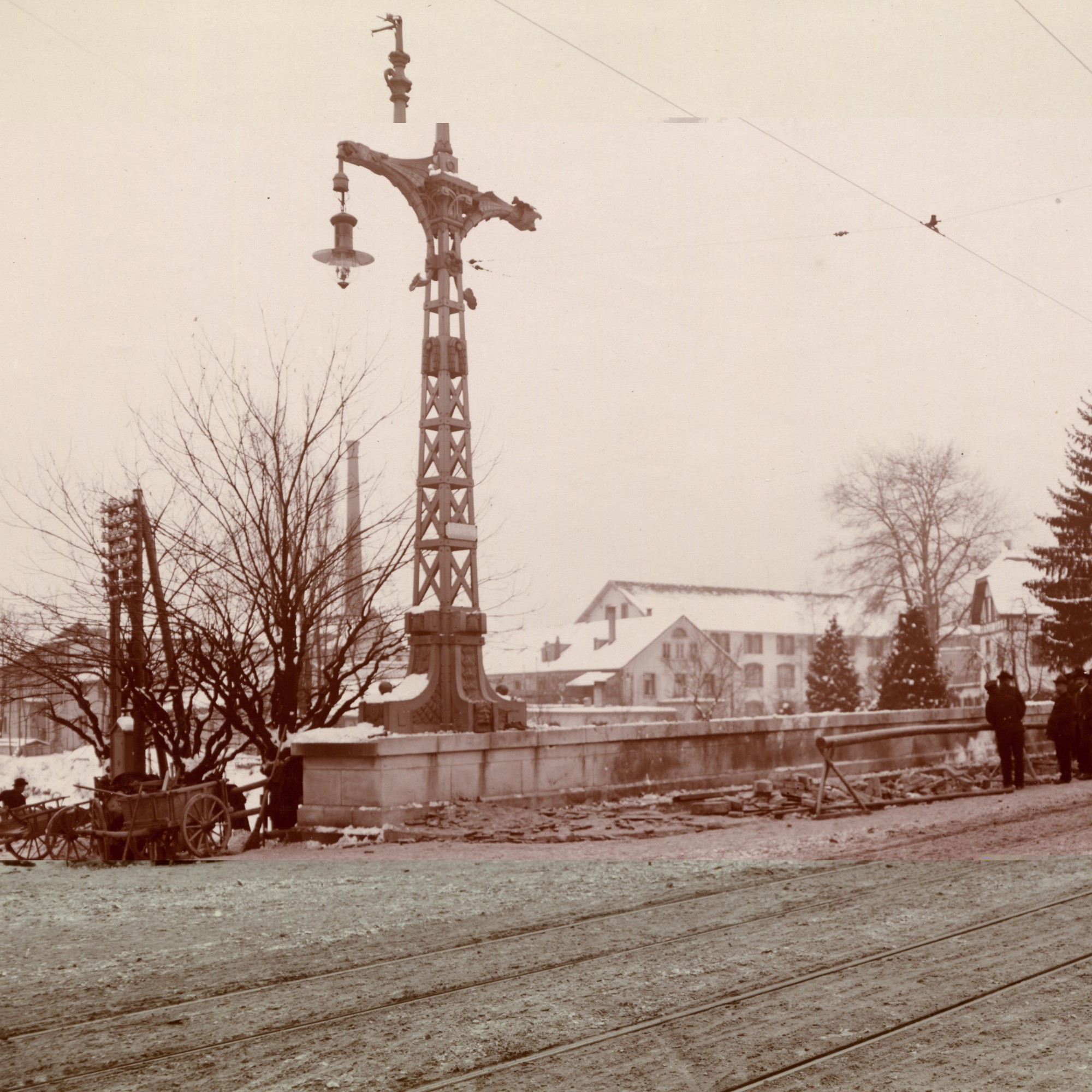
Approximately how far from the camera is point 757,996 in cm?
525

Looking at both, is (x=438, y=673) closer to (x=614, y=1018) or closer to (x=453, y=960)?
(x=453, y=960)

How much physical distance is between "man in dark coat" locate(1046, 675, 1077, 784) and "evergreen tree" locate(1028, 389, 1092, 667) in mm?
19395

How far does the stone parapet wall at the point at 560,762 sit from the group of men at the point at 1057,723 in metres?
1.25

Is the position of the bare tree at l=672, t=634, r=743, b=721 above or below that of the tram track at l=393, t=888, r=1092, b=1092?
above

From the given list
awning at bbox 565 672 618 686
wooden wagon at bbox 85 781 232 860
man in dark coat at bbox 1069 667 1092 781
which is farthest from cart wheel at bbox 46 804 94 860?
awning at bbox 565 672 618 686

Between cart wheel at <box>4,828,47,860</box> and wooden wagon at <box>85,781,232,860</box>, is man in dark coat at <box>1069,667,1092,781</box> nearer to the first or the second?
wooden wagon at <box>85,781,232,860</box>

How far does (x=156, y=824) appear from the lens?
12266mm

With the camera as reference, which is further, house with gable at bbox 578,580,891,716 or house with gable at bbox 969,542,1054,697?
house with gable at bbox 578,580,891,716

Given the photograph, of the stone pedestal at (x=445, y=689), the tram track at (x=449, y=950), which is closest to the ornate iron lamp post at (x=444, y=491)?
the stone pedestal at (x=445, y=689)

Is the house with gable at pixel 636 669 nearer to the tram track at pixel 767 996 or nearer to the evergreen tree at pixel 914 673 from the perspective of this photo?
the evergreen tree at pixel 914 673

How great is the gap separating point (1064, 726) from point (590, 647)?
52.4 m

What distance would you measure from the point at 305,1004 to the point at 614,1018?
1450mm

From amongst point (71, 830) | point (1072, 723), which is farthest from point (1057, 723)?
point (71, 830)

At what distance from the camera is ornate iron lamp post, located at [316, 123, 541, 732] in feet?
44.6
